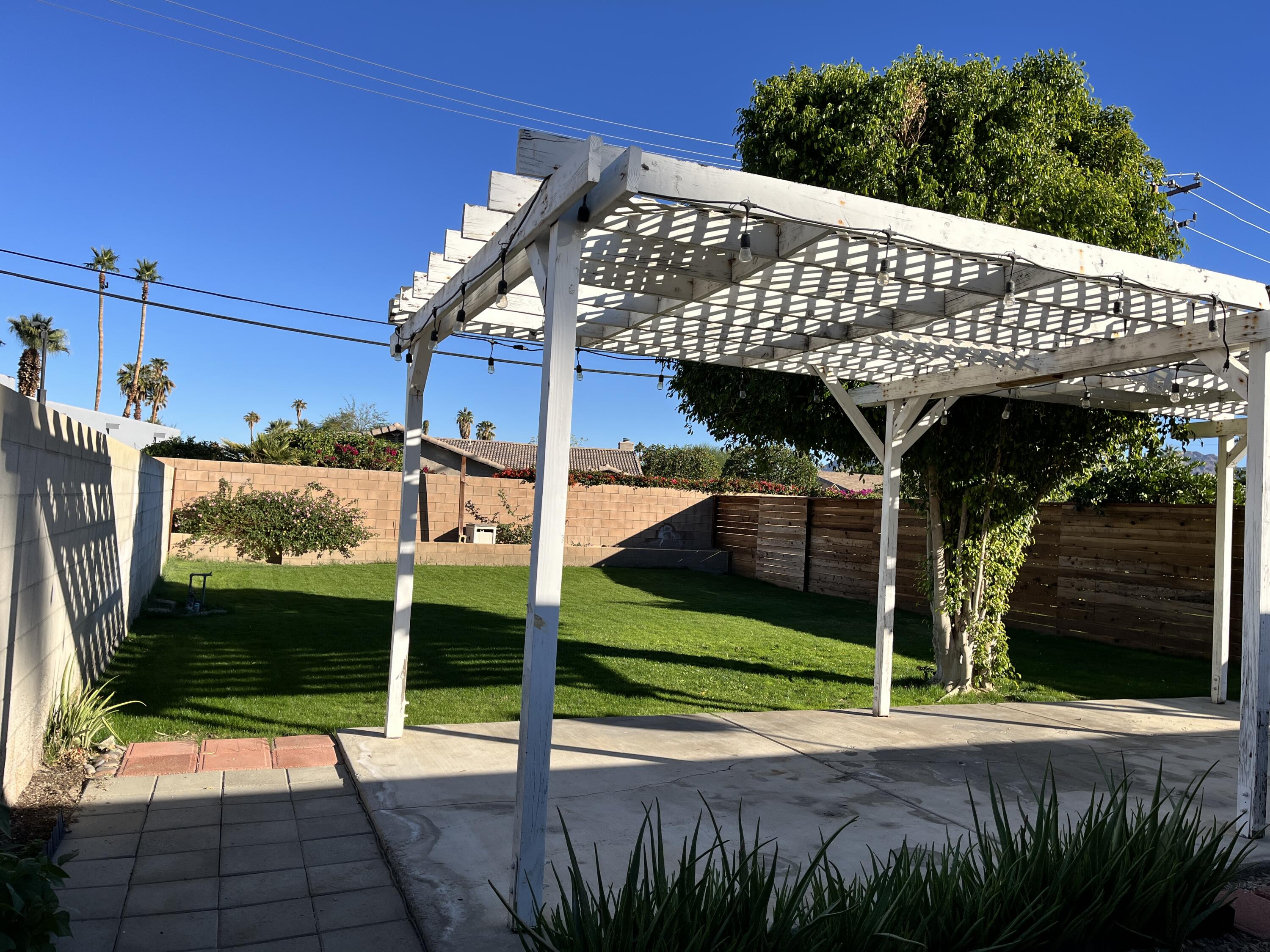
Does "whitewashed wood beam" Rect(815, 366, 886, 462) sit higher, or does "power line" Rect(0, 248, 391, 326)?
"power line" Rect(0, 248, 391, 326)

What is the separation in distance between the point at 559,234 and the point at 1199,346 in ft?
11.4

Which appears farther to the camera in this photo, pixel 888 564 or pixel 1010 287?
pixel 888 564

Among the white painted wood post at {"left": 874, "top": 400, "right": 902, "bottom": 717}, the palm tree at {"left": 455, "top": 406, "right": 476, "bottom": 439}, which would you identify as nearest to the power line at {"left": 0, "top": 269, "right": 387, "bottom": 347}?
the white painted wood post at {"left": 874, "top": 400, "right": 902, "bottom": 717}

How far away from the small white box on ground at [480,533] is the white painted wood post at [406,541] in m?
12.2

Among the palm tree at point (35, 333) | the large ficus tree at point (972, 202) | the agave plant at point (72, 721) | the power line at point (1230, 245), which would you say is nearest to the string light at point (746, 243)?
the large ficus tree at point (972, 202)

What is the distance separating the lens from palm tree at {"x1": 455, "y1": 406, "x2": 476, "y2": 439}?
48.4m

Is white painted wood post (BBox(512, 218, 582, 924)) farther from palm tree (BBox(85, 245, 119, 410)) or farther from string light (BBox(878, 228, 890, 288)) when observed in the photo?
palm tree (BBox(85, 245, 119, 410))

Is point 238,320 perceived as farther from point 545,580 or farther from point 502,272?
point 545,580

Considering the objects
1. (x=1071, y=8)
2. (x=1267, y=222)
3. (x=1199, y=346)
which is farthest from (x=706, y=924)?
(x=1267, y=222)

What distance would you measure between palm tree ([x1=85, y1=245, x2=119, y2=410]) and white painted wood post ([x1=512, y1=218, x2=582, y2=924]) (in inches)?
1507

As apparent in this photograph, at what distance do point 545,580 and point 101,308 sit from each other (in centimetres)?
4193

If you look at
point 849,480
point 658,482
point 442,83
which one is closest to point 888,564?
point 442,83

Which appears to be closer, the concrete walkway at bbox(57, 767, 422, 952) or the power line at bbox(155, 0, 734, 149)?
the concrete walkway at bbox(57, 767, 422, 952)

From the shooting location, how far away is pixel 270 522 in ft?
50.8
